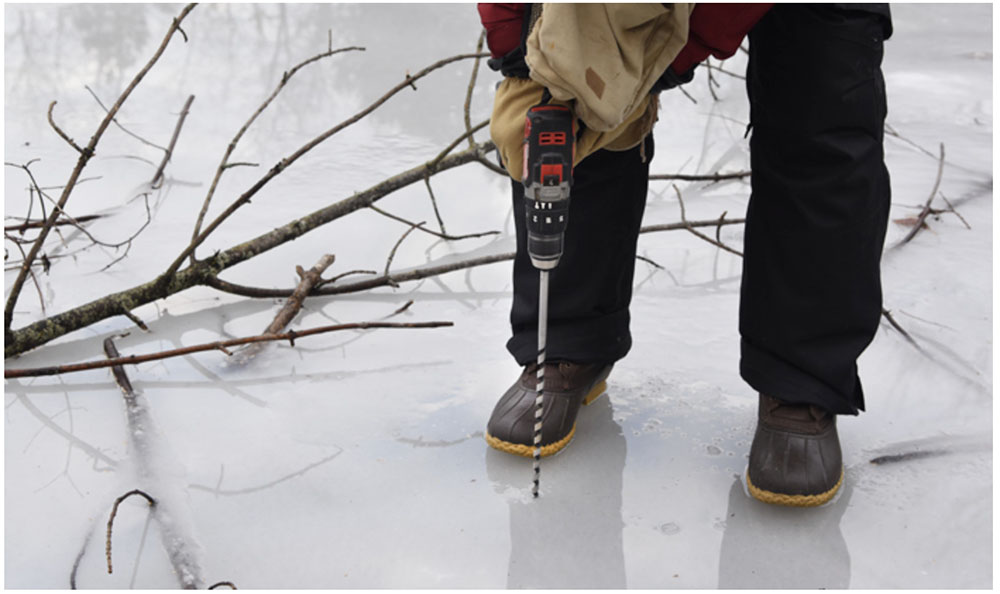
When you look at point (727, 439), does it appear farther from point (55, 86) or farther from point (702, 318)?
point (55, 86)

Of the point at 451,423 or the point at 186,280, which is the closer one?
the point at 451,423

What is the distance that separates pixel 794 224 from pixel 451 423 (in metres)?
0.61

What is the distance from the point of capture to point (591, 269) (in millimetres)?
1447

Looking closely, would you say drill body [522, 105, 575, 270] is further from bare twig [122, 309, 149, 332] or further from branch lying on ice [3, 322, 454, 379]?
bare twig [122, 309, 149, 332]

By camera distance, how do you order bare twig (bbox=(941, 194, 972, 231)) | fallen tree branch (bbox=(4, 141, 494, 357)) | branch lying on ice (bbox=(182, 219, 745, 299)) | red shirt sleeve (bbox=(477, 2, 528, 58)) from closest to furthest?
1. red shirt sleeve (bbox=(477, 2, 528, 58))
2. fallen tree branch (bbox=(4, 141, 494, 357))
3. branch lying on ice (bbox=(182, 219, 745, 299))
4. bare twig (bbox=(941, 194, 972, 231))

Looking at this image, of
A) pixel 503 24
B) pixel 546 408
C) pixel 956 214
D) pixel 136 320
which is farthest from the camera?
pixel 956 214

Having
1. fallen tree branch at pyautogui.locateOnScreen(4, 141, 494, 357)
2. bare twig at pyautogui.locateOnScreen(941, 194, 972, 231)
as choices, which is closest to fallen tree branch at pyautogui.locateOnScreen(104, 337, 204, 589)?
fallen tree branch at pyautogui.locateOnScreen(4, 141, 494, 357)

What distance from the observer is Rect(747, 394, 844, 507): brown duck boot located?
51.4 inches

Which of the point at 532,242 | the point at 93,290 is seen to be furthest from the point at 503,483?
the point at 93,290

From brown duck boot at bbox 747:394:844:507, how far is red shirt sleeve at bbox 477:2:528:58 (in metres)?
0.64

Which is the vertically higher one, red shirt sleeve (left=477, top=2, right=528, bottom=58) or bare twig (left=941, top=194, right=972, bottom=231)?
red shirt sleeve (left=477, top=2, right=528, bottom=58)

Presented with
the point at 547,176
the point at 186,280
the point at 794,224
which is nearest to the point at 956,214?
the point at 794,224

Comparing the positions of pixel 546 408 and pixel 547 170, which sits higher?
pixel 547 170

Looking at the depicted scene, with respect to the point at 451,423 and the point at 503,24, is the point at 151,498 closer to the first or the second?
the point at 451,423
